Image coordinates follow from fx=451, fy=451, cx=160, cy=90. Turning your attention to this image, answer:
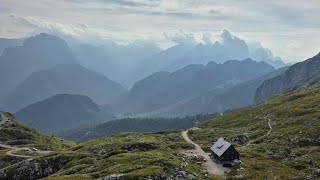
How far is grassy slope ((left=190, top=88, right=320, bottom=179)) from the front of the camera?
10281cm

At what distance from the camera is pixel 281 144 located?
130 meters

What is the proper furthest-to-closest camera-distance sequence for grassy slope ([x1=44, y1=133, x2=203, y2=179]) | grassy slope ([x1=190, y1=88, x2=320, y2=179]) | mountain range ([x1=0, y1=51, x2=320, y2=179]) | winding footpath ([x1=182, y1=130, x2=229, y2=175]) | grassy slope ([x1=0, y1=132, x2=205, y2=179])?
winding footpath ([x1=182, y1=130, x2=229, y2=175]) < grassy slope ([x1=190, y1=88, x2=320, y2=179]) < mountain range ([x1=0, y1=51, x2=320, y2=179]) < grassy slope ([x1=0, y1=132, x2=205, y2=179]) < grassy slope ([x1=44, y1=133, x2=203, y2=179])

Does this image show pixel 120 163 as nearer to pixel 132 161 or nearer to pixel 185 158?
pixel 132 161

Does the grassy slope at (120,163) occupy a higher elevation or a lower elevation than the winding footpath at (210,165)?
higher

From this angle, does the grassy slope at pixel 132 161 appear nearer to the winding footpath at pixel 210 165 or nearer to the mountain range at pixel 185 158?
the mountain range at pixel 185 158

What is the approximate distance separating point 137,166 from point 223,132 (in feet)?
263

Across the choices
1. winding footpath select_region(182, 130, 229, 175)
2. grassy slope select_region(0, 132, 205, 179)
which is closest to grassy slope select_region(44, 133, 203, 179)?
grassy slope select_region(0, 132, 205, 179)

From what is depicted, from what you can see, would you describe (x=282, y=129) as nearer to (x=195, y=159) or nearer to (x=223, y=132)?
(x=223, y=132)

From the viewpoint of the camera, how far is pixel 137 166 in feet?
340

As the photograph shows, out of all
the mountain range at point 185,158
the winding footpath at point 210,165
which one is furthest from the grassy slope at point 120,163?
the winding footpath at point 210,165

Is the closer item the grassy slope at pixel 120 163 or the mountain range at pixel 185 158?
the grassy slope at pixel 120 163

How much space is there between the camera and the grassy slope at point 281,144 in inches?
4048

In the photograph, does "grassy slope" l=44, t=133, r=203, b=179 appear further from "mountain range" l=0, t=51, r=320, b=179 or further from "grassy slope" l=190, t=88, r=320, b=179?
"grassy slope" l=190, t=88, r=320, b=179

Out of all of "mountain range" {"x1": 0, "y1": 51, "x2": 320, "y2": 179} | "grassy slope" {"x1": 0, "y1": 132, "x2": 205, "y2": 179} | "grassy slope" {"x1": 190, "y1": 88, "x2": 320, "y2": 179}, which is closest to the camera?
"grassy slope" {"x1": 0, "y1": 132, "x2": 205, "y2": 179}
